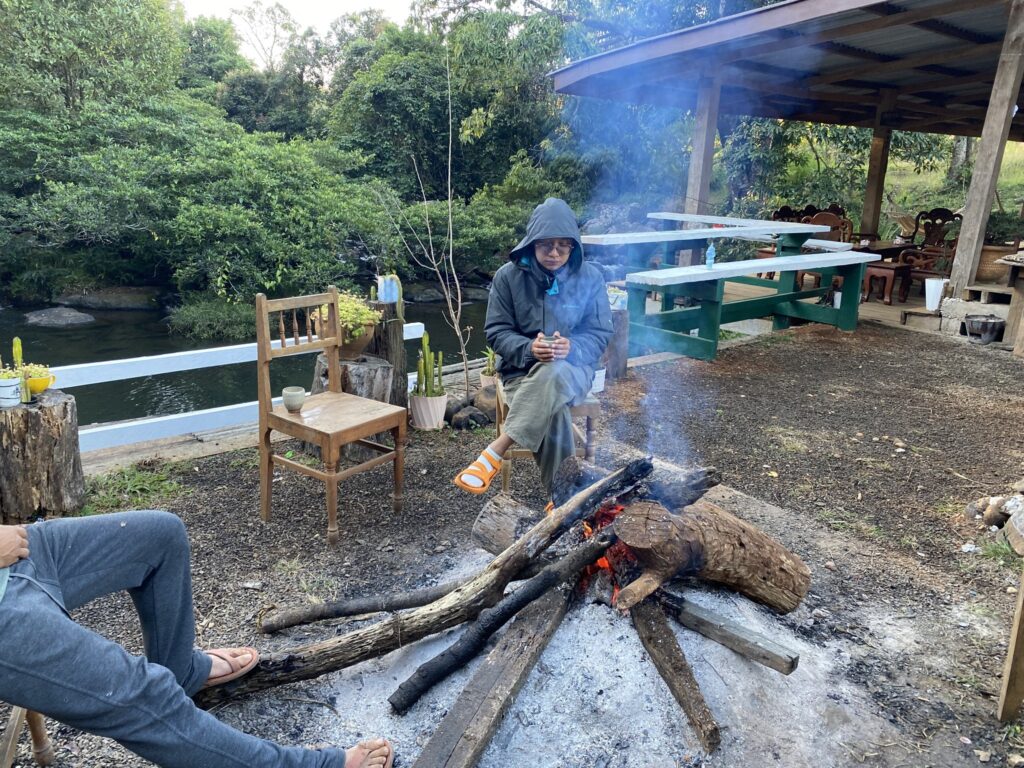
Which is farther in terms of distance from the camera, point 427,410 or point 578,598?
point 427,410

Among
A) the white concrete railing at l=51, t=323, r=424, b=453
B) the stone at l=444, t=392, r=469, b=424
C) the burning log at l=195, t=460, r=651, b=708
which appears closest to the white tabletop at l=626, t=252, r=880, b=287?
the stone at l=444, t=392, r=469, b=424

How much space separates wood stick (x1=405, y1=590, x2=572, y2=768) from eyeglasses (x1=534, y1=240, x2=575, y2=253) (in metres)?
1.64

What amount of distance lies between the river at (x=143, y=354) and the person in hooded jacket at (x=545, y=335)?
635 cm

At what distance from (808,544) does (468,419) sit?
232 cm

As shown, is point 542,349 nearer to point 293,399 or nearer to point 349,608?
point 293,399

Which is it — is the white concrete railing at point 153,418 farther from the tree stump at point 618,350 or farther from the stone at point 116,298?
the stone at point 116,298

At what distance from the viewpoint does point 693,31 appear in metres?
7.41

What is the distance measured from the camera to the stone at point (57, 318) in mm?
11289

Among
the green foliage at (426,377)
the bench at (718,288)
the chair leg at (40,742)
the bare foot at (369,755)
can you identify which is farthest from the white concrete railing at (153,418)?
the bench at (718,288)

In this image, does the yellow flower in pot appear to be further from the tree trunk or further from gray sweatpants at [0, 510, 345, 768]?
gray sweatpants at [0, 510, 345, 768]

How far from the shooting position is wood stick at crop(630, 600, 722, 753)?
1865 millimetres

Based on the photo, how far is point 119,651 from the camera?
1489mm

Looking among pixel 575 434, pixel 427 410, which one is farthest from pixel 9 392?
pixel 575 434

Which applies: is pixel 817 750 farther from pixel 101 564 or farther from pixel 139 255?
pixel 139 255
